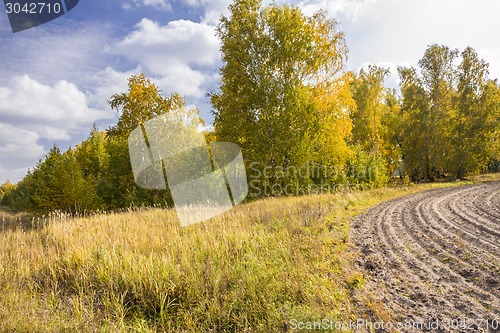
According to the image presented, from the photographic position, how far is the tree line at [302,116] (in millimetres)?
16531

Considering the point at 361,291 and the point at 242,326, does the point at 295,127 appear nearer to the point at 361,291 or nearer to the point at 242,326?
the point at 361,291

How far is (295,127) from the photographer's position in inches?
667

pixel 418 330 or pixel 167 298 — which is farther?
pixel 167 298

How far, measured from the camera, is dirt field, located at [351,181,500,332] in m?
3.86

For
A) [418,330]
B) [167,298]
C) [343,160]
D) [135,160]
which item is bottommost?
[418,330]

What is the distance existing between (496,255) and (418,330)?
395cm

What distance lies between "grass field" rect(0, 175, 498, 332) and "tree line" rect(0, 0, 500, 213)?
10546mm

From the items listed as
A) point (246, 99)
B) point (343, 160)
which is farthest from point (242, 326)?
point (343, 160)

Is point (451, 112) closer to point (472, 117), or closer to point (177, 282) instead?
point (472, 117)

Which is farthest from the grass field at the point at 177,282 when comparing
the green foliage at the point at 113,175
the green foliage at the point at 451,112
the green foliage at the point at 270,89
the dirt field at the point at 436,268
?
the green foliage at the point at 451,112

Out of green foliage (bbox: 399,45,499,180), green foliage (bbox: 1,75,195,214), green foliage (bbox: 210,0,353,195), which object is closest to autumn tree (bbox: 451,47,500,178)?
green foliage (bbox: 399,45,499,180)

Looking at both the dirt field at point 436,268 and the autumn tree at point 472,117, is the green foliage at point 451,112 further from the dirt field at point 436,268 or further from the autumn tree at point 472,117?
the dirt field at point 436,268

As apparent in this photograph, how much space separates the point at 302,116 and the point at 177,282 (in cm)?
1389

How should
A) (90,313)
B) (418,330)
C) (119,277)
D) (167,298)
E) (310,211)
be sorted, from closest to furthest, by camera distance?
(418,330) < (90,313) < (167,298) < (119,277) < (310,211)
